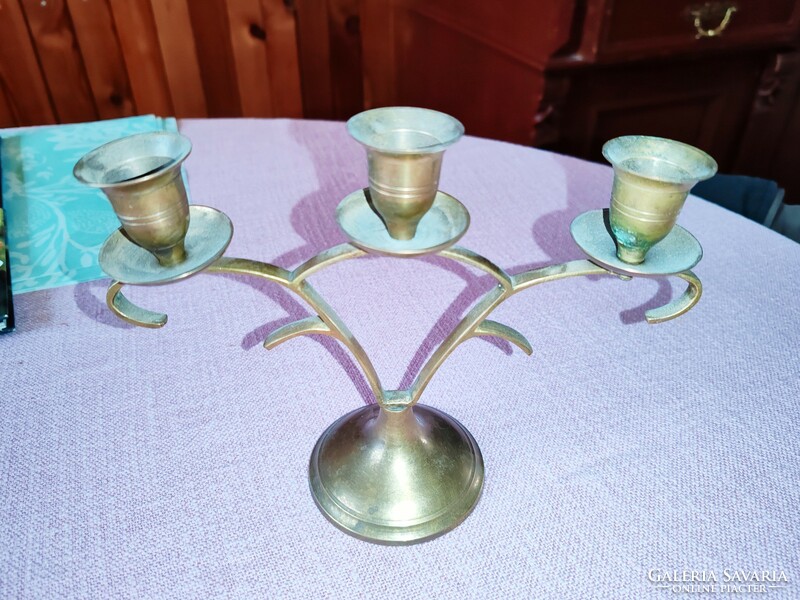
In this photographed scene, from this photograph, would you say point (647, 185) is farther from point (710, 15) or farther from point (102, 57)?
point (102, 57)

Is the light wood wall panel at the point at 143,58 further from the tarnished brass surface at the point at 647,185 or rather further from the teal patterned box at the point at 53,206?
the tarnished brass surface at the point at 647,185

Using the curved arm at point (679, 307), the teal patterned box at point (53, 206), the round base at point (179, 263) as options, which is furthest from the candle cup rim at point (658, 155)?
the teal patterned box at point (53, 206)

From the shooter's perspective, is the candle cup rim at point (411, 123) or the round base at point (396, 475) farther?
the round base at point (396, 475)

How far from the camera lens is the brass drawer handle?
1.79 m

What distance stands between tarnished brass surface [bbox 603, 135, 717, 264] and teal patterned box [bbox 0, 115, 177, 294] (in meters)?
0.79

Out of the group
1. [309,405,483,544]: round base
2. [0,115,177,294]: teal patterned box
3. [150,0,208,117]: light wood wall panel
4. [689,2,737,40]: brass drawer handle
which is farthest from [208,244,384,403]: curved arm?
[150,0,208,117]: light wood wall panel

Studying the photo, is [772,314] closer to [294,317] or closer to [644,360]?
[644,360]

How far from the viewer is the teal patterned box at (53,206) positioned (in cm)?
101

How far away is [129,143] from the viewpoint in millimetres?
514

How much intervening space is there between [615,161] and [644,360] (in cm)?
42

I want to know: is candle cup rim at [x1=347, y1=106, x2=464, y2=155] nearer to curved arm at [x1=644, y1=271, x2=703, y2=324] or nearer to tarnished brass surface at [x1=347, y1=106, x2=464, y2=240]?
tarnished brass surface at [x1=347, y1=106, x2=464, y2=240]

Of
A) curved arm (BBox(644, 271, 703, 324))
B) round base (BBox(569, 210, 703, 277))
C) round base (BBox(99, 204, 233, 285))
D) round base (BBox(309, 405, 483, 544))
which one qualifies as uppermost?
round base (BBox(99, 204, 233, 285))

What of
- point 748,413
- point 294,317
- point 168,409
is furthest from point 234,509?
point 748,413

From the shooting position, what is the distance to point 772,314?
3.08 ft
